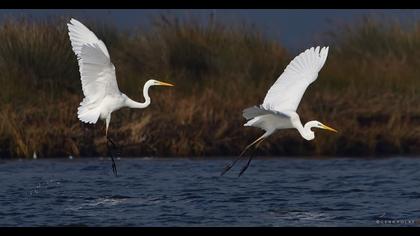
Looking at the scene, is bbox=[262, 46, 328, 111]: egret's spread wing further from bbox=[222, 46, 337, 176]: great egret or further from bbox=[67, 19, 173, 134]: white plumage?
bbox=[67, 19, 173, 134]: white plumage

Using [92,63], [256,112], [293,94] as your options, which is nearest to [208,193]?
[293,94]

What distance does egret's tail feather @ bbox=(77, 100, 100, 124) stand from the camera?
1798 centimetres

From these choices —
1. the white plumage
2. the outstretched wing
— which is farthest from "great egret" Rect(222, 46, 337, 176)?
the outstretched wing

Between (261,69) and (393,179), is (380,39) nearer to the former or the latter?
(261,69)

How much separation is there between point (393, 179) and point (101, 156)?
426 cm

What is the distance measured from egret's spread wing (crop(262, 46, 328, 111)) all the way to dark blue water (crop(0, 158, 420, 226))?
1.19 metres

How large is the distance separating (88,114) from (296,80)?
2.60 meters

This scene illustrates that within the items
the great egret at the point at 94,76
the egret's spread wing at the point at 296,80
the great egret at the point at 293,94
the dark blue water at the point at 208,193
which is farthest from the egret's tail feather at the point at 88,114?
the egret's spread wing at the point at 296,80

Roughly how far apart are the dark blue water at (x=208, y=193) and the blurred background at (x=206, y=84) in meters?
0.29

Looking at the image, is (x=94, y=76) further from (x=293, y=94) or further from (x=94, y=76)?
(x=293, y=94)

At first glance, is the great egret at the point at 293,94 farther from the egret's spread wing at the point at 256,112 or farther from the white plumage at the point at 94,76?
the white plumage at the point at 94,76
